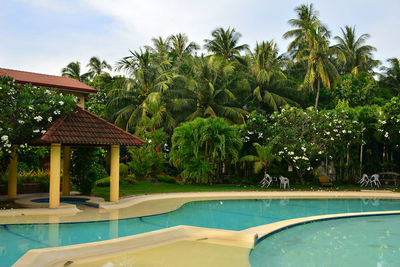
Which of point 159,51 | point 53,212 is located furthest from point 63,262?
point 159,51

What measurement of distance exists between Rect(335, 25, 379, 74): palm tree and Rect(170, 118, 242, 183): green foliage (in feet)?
82.0

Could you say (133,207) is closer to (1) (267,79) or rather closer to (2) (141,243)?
(2) (141,243)

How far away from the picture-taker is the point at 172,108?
28.9 m

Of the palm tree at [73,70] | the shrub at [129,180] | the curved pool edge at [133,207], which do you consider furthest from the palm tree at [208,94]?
the palm tree at [73,70]

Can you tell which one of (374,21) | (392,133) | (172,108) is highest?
(374,21)

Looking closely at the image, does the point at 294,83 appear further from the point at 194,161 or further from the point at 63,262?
the point at 63,262

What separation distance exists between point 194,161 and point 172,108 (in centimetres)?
811

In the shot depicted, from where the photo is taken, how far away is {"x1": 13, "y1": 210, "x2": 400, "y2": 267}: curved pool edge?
6211mm

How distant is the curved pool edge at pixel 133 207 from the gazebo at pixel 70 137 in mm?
664

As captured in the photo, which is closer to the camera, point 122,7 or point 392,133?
point 122,7

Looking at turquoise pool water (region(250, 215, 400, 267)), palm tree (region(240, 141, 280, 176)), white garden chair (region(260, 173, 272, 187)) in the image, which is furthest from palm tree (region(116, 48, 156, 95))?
turquoise pool water (region(250, 215, 400, 267))

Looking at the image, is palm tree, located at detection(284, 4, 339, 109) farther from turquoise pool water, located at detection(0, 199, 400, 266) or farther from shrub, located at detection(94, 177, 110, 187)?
shrub, located at detection(94, 177, 110, 187)

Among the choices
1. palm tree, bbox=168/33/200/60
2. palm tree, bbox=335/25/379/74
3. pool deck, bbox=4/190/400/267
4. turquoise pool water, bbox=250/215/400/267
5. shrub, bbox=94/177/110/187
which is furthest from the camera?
palm tree, bbox=335/25/379/74

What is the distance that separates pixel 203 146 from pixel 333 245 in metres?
14.1
